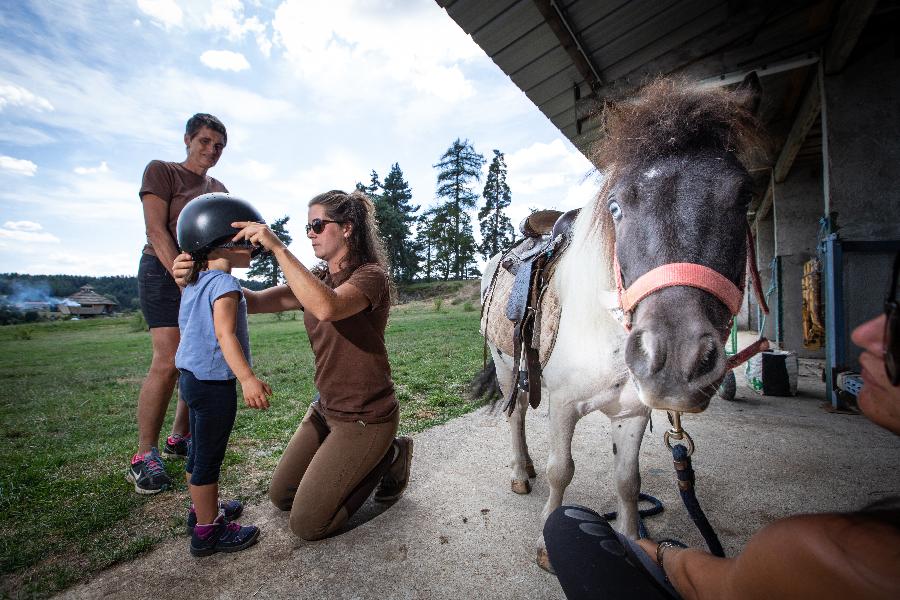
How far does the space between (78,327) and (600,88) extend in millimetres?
42298

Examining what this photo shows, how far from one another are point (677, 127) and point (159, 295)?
3389mm

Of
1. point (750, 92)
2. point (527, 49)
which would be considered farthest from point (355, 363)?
point (527, 49)

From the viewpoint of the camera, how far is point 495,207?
5181cm

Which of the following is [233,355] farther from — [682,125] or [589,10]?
[589,10]

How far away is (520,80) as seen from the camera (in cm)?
466

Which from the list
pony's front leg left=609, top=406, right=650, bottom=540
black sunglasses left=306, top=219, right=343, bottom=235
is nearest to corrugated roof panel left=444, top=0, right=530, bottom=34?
black sunglasses left=306, top=219, right=343, bottom=235

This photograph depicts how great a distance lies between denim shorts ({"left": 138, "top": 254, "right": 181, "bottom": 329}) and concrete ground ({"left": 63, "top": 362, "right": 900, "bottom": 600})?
5.00ft

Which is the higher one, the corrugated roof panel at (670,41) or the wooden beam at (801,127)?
the corrugated roof panel at (670,41)

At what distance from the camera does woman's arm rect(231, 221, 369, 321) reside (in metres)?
1.90

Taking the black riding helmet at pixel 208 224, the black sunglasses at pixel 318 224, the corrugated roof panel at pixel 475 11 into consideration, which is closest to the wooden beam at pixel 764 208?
the corrugated roof panel at pixel 475 11

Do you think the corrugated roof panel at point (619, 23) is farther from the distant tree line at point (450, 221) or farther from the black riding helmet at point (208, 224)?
the distant tree line at point (450, 221)

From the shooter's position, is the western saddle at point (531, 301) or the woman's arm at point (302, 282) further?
the western saddle at point (531, 301)

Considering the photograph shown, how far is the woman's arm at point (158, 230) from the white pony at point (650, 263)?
2.67 metres

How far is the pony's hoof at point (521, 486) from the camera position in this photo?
2799mm
